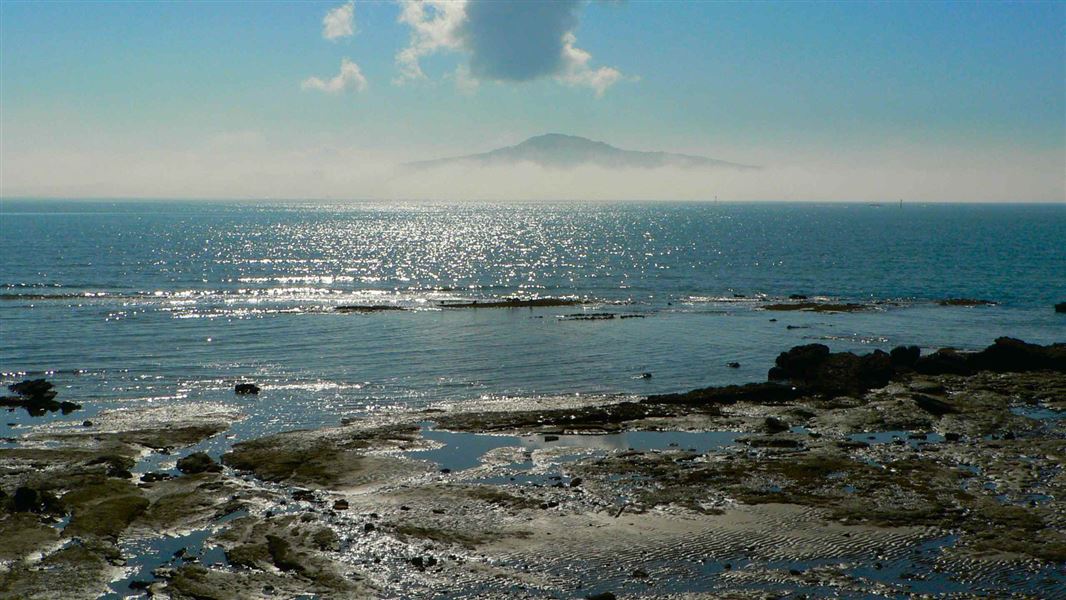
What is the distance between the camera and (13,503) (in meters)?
31.2

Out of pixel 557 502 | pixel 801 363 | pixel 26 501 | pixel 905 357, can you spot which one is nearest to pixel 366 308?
pixel 801 363

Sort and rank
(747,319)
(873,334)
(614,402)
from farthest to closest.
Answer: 1. (747,319)
2. (873,334)
3. (614,402)

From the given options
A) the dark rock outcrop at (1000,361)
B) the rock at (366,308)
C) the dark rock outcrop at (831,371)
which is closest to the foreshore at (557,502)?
the dark rock outcrop at (831,371)

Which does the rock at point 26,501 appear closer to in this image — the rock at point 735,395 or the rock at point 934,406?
the rock at point 735,395

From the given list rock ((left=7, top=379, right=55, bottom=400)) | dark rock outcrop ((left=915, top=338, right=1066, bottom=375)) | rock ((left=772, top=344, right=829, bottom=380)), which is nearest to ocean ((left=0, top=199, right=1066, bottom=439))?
rock ((left=7, top=379, right=55, bottom=400))

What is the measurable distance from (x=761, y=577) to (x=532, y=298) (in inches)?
3057

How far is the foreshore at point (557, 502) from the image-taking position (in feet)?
86.2

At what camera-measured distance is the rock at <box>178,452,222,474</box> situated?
3662cm

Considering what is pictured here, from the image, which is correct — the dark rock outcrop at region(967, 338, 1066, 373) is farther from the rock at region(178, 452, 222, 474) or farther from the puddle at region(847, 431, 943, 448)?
the rock at region(178, 452, 222, 474)

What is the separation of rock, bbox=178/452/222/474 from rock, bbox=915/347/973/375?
44.8 metres

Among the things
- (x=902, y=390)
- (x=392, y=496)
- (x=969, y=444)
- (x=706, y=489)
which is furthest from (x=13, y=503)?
(x=902, y=390)

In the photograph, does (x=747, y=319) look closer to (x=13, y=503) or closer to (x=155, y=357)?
(x=155, y=357)

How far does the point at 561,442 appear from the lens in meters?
42.0

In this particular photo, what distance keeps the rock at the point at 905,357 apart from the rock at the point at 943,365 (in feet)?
2.08
